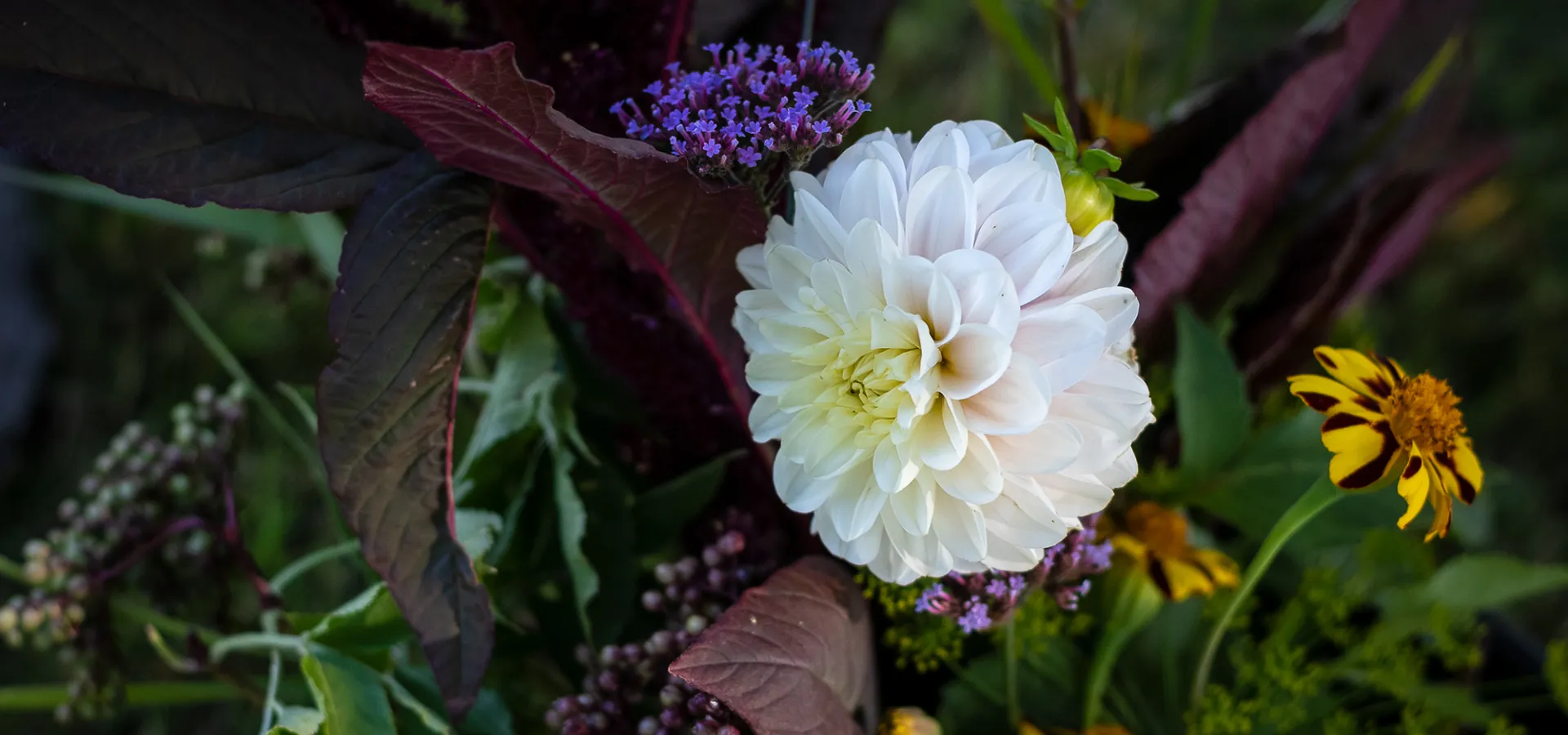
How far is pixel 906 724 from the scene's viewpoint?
1.19 feet

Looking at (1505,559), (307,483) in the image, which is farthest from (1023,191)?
(307,483)

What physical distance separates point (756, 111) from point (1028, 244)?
0.25 feet

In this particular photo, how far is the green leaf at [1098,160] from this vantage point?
0.87ft

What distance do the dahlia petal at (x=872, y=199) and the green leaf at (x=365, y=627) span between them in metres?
0.20

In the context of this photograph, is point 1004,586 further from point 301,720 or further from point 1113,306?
point 301,720

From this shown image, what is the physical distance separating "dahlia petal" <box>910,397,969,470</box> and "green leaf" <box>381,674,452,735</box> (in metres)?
0.20

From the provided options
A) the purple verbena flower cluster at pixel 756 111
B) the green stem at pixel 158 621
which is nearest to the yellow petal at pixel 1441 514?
the purple verbena flower cluster at pixel 756 111

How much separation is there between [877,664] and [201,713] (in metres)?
0.62

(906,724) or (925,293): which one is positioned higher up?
(925,293)

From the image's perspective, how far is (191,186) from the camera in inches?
12.3

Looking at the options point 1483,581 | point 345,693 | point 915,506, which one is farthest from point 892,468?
point 1483,581

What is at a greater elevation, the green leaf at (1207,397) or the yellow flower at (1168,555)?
the green leaf at (1207,397)

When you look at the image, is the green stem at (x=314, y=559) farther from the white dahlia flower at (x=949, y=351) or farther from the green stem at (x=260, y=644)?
the white dahlia flower at (x=949, y=351)

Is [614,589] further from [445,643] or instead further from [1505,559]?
[1505,559]
